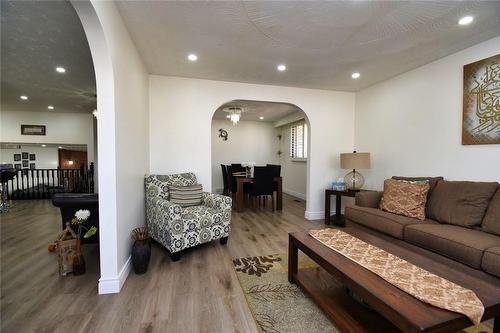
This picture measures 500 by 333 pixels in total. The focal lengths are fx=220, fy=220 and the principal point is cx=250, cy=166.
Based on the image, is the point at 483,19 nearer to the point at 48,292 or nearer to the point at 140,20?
the point at 140,20

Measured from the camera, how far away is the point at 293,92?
4.02 m

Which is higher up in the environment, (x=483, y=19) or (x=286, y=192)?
(x=483, y=19)

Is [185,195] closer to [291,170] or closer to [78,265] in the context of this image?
[78,265]

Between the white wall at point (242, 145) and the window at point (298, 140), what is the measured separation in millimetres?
908

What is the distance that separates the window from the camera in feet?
20.2

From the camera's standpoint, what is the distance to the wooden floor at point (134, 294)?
4.99ft

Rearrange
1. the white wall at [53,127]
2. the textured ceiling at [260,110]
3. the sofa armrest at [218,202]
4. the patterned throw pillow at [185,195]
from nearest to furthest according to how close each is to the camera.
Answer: the sofa armrest at [218,202] < the patterned throw pillow at [185,195] < the textured ceiling at [260,110] < the white wall at [53,127]

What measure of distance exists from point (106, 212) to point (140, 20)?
1.79 meters

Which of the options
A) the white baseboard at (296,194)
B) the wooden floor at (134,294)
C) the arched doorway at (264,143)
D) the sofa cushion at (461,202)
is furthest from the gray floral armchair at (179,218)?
the white baseboard at (296,194)

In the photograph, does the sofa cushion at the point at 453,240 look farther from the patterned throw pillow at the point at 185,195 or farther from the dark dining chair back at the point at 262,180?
the dark dining chair back at the point at 262,180

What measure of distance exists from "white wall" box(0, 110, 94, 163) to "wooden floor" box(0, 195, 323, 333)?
3829 millimetres

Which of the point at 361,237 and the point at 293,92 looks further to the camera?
the point at 293,92

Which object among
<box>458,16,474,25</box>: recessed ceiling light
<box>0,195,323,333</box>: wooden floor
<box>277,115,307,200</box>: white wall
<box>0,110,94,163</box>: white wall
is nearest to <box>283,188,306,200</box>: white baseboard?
<box>277,115,307,200</box>: white wall

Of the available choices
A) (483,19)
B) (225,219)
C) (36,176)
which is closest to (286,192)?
(225,219)
